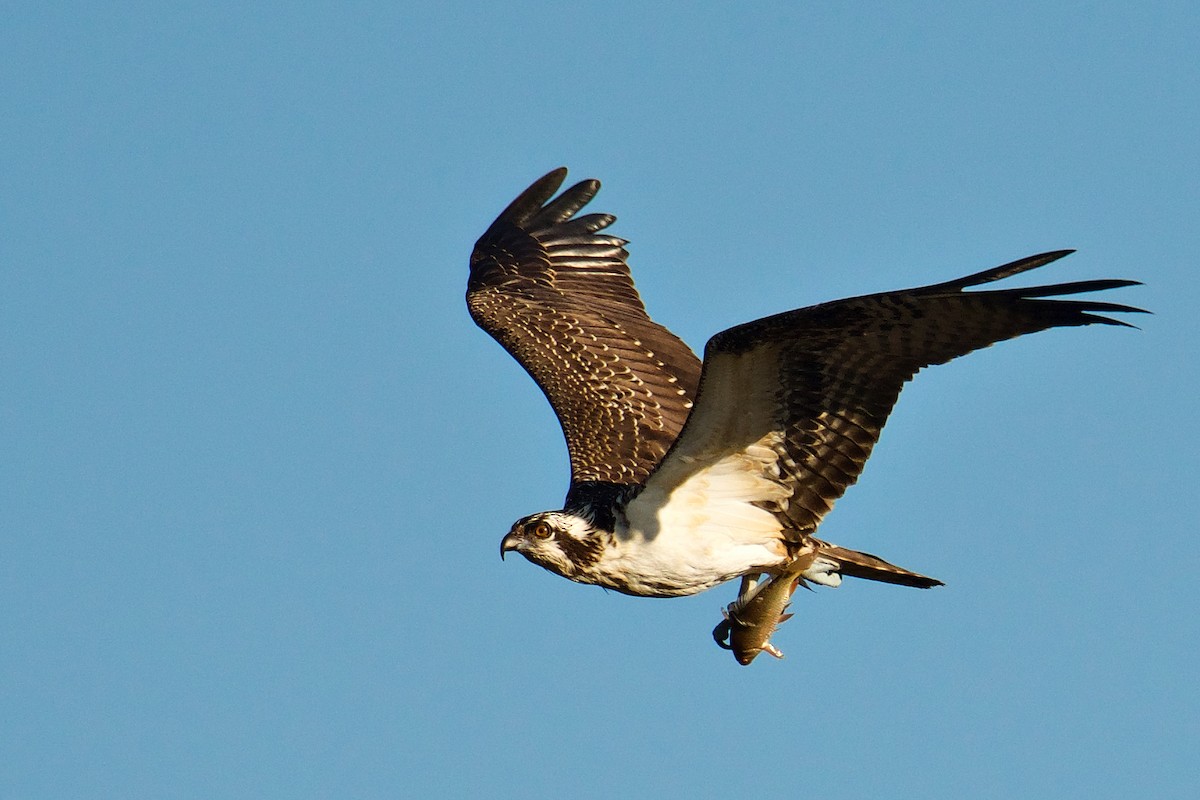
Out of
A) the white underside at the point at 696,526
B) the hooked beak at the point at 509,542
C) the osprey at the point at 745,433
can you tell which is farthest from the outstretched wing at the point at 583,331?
the hooked beak at the point at 509,542

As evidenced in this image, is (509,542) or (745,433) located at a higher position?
(745,433)

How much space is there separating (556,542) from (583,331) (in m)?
3.28

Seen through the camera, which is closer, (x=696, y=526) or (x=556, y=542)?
(x=556, y=542)

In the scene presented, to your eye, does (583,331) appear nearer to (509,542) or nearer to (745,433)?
(509,542)

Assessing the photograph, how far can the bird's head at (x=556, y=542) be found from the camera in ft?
29.9

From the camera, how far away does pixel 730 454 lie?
9016mm

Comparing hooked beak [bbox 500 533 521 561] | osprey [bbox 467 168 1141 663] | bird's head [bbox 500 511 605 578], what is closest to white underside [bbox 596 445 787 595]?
osprey [bbox 467 168 1141 663]

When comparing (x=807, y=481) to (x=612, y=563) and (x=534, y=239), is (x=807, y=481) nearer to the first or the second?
(x=612, y=563)

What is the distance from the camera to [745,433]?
29.2ft

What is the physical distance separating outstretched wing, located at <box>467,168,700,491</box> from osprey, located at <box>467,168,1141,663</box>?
0.8 inches

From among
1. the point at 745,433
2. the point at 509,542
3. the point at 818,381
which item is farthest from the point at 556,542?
the point at 818,381

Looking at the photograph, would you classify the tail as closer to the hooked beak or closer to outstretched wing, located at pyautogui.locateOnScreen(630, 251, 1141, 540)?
outstretched wing, located at pyautogui.locateOnScreen(630, 251, 1141, 540)

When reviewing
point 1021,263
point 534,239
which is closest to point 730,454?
point 1021,263

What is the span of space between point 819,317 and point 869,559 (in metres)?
2.20
